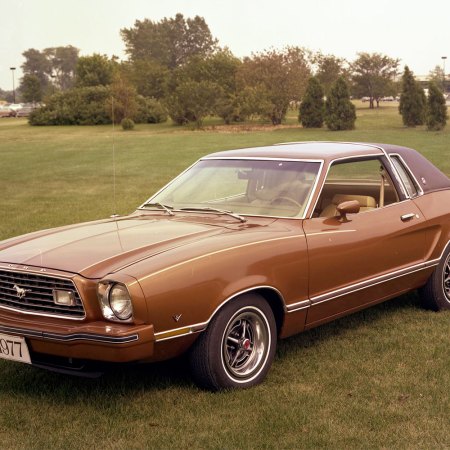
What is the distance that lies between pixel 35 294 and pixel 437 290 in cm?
352

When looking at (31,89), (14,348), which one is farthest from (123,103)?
(14,348)

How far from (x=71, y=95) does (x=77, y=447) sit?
187 ft

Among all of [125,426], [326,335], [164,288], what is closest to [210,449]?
[125,426]

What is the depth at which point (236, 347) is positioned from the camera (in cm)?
473

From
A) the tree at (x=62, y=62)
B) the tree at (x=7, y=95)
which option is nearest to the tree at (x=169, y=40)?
the tree at (x=62, y=62)

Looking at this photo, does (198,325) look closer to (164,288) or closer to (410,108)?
(164,288)

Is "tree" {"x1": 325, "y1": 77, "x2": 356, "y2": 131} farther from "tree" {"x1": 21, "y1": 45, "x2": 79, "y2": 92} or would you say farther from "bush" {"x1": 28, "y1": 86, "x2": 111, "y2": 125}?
"tree" {"x1": 21, "y1": 45, "x2": 79, "y2": 92}

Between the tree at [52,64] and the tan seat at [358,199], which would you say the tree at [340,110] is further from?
the tree at [52,64]

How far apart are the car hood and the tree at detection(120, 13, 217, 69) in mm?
116576

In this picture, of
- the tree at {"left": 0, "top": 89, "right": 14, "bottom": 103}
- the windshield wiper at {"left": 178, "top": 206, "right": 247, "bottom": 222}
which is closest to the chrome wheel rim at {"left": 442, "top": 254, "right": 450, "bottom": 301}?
the windshield wiper at {"left": 178, "top": 206, "right": 247, "bottom": 222}

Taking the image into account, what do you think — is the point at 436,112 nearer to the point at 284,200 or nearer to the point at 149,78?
the point at 284,200

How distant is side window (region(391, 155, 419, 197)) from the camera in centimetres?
646

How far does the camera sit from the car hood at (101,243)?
4418 mm

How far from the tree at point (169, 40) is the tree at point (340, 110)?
3272 inches
